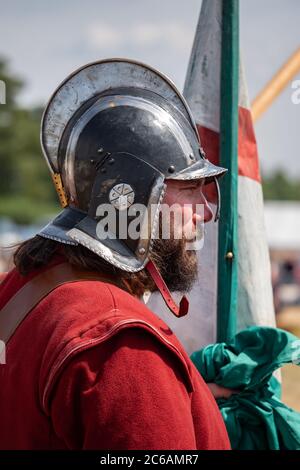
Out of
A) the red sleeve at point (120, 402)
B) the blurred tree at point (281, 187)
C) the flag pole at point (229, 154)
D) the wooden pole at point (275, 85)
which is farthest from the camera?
the blurred tree at point (281, 187)

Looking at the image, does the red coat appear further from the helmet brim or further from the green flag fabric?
the green flag fabric

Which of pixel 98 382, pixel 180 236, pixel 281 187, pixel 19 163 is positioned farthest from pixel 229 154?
pixel 281 187

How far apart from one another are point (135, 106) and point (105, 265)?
1.58ft

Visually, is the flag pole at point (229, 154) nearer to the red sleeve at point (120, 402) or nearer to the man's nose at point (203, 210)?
the man's nose at point (203, 210)

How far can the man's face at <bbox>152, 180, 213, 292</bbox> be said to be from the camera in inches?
91.0

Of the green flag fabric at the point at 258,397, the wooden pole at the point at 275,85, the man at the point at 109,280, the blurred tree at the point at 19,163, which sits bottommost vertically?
the green flag fabric at the point at 258,397

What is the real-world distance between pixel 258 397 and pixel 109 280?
31.5 inches

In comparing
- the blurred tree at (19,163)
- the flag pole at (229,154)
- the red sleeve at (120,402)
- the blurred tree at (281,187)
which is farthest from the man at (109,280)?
the blurred tree at (281,187)

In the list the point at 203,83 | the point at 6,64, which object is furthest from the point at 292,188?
the point at 203,83

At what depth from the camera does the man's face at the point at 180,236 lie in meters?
2.31

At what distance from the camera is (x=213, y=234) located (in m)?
3.10

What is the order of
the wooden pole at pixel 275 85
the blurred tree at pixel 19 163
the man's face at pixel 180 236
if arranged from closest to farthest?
the man's face at pixel 180 236
the wooden pole at pixel 275 85
the blurred tree at pixel 19 163

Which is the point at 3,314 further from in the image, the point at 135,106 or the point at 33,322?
the point at 135,106
